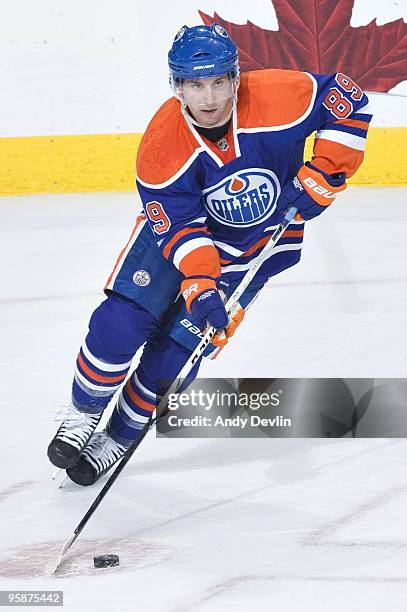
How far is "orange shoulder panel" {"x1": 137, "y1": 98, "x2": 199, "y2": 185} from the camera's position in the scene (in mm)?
2555

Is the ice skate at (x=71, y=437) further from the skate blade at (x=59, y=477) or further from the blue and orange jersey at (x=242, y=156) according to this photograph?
the blue and orange jersey at (x=242, y=156)

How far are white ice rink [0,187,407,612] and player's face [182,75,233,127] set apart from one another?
2.70 ft

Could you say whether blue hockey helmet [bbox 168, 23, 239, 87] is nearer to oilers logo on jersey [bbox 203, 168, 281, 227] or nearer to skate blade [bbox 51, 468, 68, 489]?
oilers logo on jersey [bbox 203, 168, 281, 227]

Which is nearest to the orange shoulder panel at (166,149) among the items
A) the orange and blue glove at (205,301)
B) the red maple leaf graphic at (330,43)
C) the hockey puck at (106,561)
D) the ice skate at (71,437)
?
the orange and blue glove at (205,301)

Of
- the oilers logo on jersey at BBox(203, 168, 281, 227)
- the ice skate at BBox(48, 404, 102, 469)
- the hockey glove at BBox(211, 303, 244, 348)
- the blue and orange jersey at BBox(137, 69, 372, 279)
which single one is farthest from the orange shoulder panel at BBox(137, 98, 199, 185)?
the ice skate at BBox(48, 404, 102, 469)

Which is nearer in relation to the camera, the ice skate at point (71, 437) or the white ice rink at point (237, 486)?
the white ice rink at point (237, 486)

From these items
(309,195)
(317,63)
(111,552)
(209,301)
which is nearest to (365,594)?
(111,552)

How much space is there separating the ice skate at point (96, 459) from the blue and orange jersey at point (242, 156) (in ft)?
1.63

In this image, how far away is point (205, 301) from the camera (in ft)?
8.20

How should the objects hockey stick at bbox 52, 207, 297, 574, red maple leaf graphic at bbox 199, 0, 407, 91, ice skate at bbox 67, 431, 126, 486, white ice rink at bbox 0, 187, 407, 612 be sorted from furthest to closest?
red maple leaf graphic at bbox 199, 0, 407, 91, ice skate at bbox 67, 431, 126, 486, hockey stick at bbox 52, 207, 297, 574, white ice rink at bbox 0, 187, 407, 612

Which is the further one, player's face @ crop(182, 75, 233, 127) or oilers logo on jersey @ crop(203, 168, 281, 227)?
oilers logo on jersey @ crop(203, 168, 281, 227)

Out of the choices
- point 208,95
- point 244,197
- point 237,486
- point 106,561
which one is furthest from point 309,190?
point 106,561

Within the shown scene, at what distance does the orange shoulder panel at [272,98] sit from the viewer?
2.58 meters

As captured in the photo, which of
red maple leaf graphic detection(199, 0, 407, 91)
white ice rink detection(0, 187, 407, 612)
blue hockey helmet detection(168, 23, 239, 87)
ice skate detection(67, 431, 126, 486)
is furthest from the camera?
red maple leaf graphic detection(199, 0, 407, 91)
